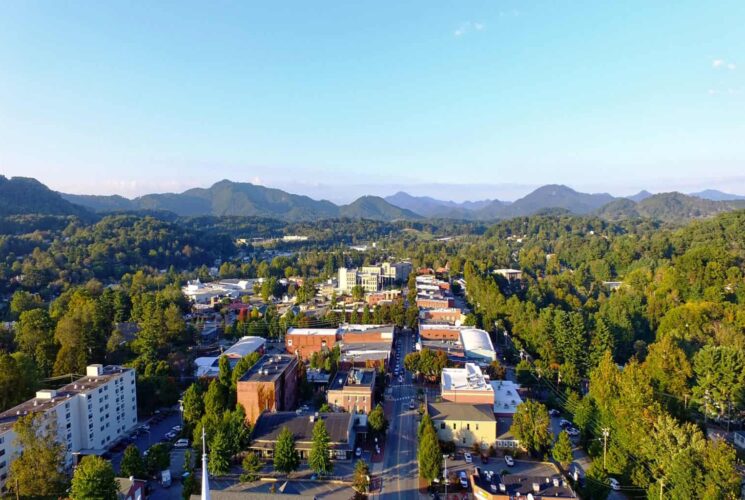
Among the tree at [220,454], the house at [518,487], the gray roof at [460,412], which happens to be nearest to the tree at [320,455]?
the tree at [220,454]

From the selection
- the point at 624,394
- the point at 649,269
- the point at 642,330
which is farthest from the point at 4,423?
the point at 649,269

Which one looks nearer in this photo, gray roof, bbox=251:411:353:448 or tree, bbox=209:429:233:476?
tree, bbox=209:429:233:476

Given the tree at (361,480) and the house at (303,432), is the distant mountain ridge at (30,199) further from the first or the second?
the tree at (361,480)

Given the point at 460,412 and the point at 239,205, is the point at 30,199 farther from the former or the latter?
the point at 239,205

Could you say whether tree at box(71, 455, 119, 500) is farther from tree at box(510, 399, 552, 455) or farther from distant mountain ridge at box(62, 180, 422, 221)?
distant mountain ridge at box(62, 180, 422, 221)

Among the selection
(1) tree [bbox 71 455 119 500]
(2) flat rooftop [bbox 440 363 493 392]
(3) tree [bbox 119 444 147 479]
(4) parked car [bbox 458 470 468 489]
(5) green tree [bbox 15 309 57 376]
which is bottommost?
(4) parked car [bbox 458 470 468 489]

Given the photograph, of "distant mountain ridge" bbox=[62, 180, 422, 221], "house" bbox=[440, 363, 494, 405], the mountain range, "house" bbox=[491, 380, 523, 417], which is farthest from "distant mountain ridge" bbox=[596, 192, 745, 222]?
"house" bbox=[440, 363, 494, 405]
